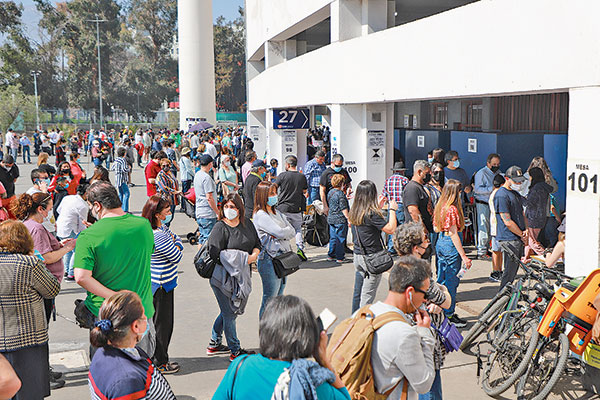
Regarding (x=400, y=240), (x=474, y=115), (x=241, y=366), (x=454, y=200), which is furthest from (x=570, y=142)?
(x=474, y=115)

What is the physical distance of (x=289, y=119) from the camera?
65.7 ft

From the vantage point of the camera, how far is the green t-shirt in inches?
193

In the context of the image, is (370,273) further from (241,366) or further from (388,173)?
(388,173)

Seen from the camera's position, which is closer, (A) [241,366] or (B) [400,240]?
(A) [241,366]

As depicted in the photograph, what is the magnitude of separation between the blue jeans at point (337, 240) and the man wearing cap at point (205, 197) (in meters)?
2.18

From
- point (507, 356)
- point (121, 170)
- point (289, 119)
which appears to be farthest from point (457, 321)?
point (289, 119)

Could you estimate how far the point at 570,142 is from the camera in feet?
23.7

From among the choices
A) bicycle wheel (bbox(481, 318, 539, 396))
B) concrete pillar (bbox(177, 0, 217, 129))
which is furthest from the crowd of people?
concrete pillar (bbox(177, 0, 217, 129))

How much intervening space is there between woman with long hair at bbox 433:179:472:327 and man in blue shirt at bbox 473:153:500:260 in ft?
11.9

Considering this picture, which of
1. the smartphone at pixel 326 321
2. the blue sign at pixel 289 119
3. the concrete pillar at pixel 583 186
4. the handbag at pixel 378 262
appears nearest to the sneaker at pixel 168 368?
the handbag at pixel 378 262

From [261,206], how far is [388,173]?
7.93 metres

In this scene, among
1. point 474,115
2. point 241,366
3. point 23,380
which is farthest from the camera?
point 474,115

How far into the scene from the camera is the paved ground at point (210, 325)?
19.9ft

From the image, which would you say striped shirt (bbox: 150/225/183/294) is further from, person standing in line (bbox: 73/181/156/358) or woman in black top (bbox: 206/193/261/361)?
person standing in line (bbox: 73/181/156/358)
